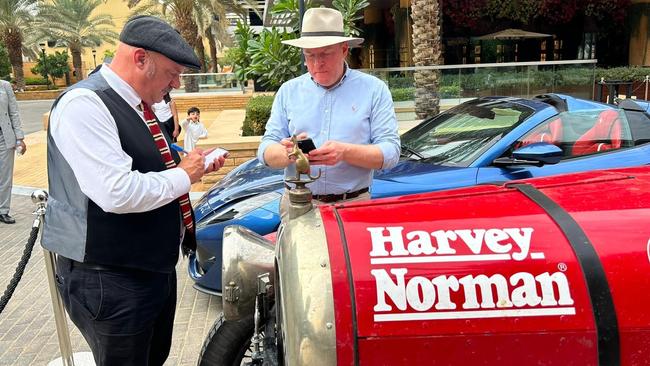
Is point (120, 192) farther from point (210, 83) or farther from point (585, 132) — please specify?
point (210, 83)

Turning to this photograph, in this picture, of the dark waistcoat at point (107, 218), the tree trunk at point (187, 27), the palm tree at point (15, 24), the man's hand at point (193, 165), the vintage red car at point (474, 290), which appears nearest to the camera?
the vintage red car at point (474, 290)

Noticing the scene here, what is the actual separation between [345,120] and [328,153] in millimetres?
350

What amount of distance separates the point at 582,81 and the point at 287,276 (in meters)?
10.9

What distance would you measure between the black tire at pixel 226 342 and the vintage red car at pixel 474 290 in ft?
3.16

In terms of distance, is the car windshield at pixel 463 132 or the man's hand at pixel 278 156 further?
the car windshield at pixel 463 132

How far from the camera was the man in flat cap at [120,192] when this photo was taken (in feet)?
5.85

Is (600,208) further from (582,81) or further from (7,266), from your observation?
(582,81)

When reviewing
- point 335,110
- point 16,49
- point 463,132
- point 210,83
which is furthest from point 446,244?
point 16,49

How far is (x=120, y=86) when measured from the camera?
1.92 m

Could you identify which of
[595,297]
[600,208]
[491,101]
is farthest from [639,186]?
[491,101]

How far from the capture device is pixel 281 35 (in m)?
10.1

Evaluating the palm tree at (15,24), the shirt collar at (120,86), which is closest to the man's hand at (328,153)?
the shirt collar at (120,86)

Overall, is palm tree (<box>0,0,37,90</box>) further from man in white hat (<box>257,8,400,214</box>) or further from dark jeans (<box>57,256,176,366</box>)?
dark jeans (<box>57,256,176,366</box>)

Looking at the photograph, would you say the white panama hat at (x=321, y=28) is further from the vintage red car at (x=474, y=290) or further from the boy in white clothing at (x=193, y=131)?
the boy in white clothing at (x=193, y=131)
